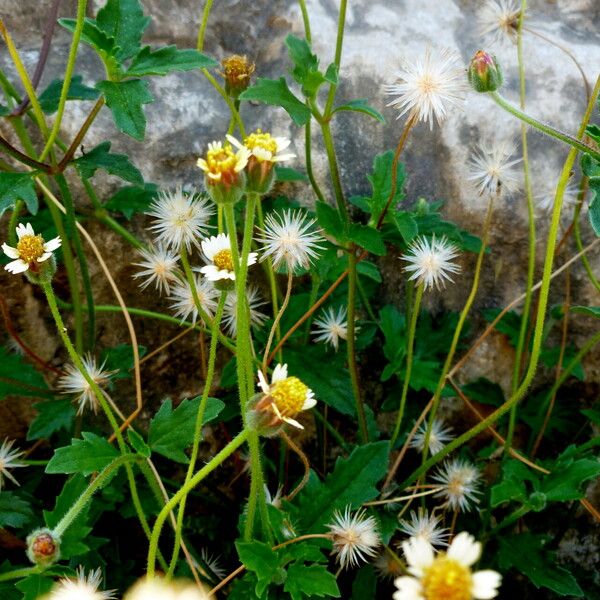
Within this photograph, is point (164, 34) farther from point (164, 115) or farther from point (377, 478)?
point (377, 478)

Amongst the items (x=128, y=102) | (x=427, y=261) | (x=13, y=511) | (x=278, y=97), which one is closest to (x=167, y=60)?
(x=128, y=102)

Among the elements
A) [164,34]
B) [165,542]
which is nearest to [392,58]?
[164,34]

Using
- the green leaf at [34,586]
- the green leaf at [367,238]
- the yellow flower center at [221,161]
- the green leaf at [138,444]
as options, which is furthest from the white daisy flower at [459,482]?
the yellow flower center at [221,161]

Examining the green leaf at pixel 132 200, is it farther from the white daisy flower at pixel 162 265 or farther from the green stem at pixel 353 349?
the green stem at pixel 353 349

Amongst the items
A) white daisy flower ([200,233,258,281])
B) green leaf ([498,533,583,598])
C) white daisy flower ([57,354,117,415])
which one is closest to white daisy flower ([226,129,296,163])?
white daisy flower ([200,233,258,281])

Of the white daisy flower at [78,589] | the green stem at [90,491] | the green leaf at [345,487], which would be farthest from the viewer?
the green leaf at [345,487]

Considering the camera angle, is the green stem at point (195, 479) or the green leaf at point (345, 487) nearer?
the green stem at point (195, 479)

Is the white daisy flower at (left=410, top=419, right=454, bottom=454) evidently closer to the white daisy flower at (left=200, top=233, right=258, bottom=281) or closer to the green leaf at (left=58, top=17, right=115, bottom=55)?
the white daisy flower at (left=200, top=233, right=258, bottom=281)
